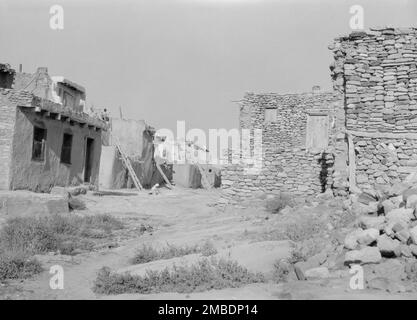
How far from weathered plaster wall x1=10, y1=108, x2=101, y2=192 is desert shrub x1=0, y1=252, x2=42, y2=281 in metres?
7.77

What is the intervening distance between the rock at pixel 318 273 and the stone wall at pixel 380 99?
4.58 metres

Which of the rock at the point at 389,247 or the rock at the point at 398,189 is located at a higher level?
the rock at the point at 398,189

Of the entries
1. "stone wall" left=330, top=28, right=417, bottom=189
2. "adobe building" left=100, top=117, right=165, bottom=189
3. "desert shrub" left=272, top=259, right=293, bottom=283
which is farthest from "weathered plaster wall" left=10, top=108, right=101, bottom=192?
"desert shrub" left=272, top=259, right=293, bottom=283

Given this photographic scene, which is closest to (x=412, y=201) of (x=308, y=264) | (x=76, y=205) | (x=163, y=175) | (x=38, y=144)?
(x=308, y=264)

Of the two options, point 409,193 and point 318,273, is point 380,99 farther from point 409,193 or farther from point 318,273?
point 318,273

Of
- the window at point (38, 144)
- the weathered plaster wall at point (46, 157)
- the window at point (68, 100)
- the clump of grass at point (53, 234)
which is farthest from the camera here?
the window at point (68, 100)

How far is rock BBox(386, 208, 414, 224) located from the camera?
5.60m

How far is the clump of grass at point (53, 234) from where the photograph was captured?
8219mm

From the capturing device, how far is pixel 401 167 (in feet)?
30.0

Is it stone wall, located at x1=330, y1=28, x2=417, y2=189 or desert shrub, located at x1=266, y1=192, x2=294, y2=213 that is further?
desert shrub, located at x1=266, y1=192, x2=294, y2=213

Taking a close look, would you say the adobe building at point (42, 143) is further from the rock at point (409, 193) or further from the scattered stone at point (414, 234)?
the scattered stone at point (414, 234)

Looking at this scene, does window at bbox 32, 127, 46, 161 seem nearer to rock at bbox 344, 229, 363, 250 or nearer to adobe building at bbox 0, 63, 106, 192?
adobe building at bbox 0, 63, 106, 192

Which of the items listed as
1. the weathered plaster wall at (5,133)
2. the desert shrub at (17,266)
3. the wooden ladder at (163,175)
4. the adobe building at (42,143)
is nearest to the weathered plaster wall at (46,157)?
the adobe building at (42,143)
